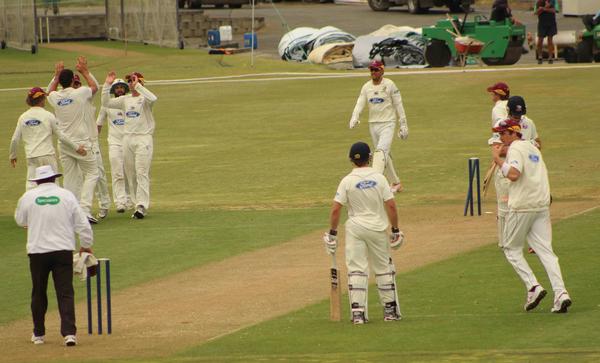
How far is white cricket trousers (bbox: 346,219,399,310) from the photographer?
1357cm

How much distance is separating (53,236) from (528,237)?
202 inches

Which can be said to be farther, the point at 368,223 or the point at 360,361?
the point at 368,223

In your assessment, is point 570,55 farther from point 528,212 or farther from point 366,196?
point 366,196

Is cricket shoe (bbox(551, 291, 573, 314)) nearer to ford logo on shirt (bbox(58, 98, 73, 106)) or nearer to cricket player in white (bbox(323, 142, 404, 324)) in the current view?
cricket player in white (bbox(323, 142, 404, 324))

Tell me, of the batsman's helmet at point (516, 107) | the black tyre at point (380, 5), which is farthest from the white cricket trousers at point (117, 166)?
the black tyre at point (380, 5)

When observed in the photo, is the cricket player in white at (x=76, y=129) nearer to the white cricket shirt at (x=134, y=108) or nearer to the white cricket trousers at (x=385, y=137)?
the white cricket shirt at (x=134, y=108)

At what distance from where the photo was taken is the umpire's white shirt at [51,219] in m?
13.2

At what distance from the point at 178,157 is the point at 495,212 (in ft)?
34.5

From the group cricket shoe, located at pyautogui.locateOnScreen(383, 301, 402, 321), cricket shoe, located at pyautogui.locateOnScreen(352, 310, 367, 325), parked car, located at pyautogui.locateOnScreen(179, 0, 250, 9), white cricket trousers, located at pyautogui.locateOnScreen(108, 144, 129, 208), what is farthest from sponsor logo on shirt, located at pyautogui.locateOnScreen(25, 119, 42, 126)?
parked car, located at pyautogui.locateOnScreen(179, 0, 250, 9)

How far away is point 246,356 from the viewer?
1259cm

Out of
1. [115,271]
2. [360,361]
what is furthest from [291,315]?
[115,271]

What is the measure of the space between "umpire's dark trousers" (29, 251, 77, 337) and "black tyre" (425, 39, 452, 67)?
3220 cm

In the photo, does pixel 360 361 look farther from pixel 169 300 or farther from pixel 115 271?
pixel 115 271

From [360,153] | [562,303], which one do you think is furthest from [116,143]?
[562,303]
